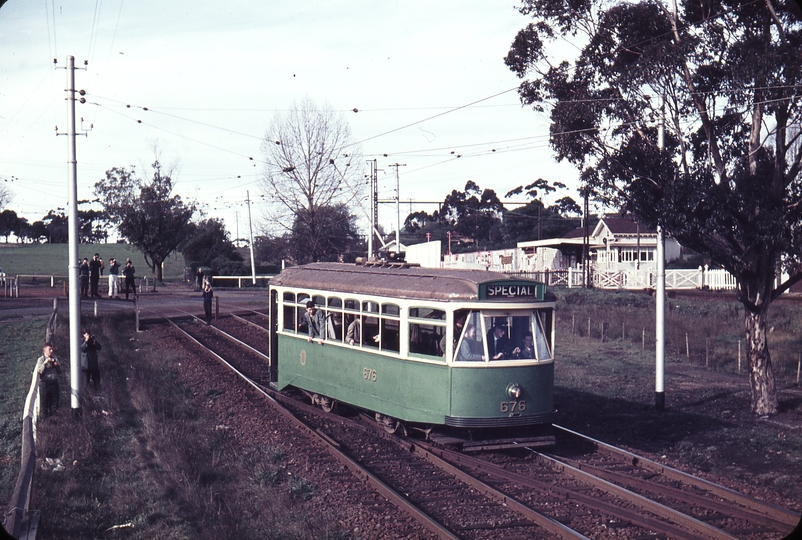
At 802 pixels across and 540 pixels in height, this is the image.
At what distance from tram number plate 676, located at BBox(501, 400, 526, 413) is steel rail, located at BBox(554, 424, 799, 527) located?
68.6 inches

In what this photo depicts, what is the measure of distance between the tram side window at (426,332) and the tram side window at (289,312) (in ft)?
13.8

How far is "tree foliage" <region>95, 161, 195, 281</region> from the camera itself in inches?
2120

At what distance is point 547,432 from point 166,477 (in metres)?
6.37

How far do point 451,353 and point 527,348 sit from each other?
123 cm

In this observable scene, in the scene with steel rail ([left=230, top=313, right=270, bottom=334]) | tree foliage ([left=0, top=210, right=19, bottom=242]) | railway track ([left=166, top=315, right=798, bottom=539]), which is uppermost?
tree foliage ([left=0, top=210, right=19, bottom=242])

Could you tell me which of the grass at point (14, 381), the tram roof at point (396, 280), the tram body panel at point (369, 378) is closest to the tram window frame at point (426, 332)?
the tram body panel at point (369, 378)

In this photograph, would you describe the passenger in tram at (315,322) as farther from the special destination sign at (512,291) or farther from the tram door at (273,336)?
the special destination sign at (512,291)

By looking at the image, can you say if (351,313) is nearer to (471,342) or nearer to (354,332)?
(354,332)

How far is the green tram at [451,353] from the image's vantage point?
427 inches

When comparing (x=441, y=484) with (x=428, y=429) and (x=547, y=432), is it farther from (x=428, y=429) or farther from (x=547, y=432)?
(x=547, y=432)

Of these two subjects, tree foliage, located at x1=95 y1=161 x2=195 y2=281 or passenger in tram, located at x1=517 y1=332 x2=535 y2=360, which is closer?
passenger in tram, located at x1=517 y1=332 x2=535 y2=360

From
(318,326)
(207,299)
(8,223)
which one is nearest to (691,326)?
(318,326)

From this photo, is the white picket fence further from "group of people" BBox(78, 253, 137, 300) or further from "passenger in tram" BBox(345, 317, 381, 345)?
"passenger in tram" BBox(345, 317, 381, 345)

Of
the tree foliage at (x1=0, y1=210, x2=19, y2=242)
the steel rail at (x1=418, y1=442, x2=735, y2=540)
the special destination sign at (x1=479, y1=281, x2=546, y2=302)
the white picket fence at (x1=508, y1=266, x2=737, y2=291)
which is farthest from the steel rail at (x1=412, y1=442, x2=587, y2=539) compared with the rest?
the tree foliage at (x1=0, y1=210, x2=19, y2=242)
